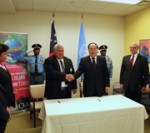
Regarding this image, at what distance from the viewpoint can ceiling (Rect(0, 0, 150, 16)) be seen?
4.11m

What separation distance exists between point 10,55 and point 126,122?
10.0ft

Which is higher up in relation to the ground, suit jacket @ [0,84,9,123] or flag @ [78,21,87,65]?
flag @ [78,21,87,65]

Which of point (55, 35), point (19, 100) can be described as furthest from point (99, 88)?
point (55, 35)

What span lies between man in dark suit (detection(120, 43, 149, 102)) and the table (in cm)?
90

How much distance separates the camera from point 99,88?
2838 mm

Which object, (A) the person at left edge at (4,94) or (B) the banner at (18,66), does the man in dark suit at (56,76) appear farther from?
(B) the banner at (18,66)

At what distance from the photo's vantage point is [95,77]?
283 cm

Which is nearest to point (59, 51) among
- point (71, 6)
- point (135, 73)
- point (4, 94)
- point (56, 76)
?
point (56, 76)

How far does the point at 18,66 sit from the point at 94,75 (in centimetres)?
219

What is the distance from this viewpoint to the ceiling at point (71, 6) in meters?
4.11

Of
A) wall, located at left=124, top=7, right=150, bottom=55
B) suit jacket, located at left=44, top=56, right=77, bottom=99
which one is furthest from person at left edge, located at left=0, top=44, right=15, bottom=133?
wall, located at left=124, top=7, right=150, bottom=55

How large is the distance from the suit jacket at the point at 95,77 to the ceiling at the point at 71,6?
1911mm

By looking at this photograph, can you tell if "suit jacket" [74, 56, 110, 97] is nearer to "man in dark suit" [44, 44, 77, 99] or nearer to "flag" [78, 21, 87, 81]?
"man in dark suit" [44, 44, 77, 99]

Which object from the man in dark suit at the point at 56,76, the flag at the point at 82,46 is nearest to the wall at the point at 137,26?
the flag at the point at 82,46
